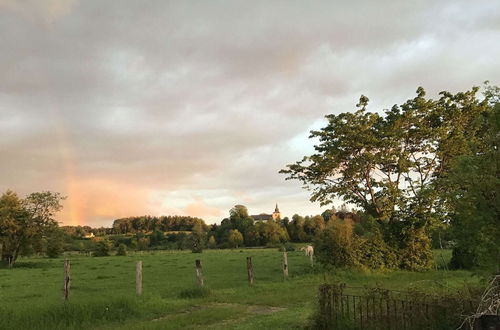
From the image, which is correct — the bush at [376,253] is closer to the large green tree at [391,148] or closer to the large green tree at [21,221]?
the large green tree at [391,148]

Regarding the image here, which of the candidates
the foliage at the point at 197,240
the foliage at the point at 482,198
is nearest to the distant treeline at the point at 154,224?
the foliage at the point at 197,240

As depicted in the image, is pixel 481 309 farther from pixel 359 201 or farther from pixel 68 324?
pixel 359 201

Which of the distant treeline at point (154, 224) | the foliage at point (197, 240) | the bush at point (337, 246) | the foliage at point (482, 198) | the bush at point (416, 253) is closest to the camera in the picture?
the foliage at point (482, 198)

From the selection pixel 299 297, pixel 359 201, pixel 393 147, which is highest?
pixel 393 147

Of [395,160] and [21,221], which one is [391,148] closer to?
[395,160]

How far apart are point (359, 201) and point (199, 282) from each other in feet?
49.2

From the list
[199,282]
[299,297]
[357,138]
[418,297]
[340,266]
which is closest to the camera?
[418,297]

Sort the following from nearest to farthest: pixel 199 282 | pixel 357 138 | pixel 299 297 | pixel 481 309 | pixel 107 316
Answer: pixel 481 309, pixel 107 316, pixel 299 297, pixel 199 282, pixel 357 138

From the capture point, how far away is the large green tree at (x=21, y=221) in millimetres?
53344

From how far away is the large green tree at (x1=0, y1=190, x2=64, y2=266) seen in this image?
53.3 metres

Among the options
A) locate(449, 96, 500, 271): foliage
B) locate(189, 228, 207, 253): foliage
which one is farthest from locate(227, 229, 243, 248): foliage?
locate(449, 96, 500, 271): foliage

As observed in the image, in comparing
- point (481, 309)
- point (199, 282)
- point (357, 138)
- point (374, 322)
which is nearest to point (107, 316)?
point (199, 282)

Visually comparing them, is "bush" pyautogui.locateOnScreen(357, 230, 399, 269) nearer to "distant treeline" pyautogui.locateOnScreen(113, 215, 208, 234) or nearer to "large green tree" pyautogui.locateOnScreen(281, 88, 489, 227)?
"large green tree" pyautogui.locateOnScreen(281, 88, 489, 227)

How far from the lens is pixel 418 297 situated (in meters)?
8.73
